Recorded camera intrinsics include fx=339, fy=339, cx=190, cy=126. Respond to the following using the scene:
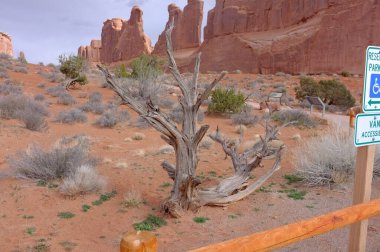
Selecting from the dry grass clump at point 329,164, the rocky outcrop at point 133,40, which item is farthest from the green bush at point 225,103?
the rocky outcrop at point 133,40

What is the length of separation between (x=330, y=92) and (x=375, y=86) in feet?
71.3

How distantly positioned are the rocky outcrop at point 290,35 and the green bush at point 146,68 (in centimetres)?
2463

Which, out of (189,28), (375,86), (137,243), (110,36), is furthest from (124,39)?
(137,243)

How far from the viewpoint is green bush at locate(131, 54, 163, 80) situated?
20.7m

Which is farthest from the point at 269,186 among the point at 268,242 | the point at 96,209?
the point at 268,242

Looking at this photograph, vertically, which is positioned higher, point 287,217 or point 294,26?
point 294,26

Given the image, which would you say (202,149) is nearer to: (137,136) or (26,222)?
(137,136)

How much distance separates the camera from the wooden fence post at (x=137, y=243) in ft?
4.48

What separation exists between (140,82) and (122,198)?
14491 millimetres

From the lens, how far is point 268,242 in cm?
174

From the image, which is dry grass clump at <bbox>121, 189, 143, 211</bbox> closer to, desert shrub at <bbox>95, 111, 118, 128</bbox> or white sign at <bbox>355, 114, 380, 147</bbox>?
white sign at <bbox>355, 114, 380, 147</bbox>

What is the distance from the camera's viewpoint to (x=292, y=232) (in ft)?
6.14

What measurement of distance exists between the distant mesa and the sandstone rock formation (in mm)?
9328

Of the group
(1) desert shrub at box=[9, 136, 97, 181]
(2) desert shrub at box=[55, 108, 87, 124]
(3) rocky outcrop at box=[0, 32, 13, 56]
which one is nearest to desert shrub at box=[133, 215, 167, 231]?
(1) desert shrub at box=[9, 136, 97, 181]
